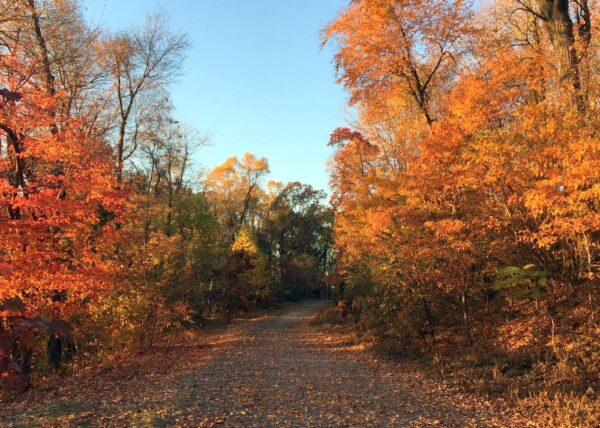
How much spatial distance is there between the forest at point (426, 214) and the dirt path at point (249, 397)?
1058 mm

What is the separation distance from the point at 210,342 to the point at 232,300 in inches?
411

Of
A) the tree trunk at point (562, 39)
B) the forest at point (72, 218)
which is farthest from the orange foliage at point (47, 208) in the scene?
the tree trunk at point (562, 39)

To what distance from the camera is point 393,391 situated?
866cm

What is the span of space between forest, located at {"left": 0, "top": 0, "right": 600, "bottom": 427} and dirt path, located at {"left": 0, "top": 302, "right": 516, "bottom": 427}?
1058 mm

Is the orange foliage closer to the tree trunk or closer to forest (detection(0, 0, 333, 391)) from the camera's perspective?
forest (detection(0, 0, 333, 391))

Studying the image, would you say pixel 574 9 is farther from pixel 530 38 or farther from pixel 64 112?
pixel 64 112

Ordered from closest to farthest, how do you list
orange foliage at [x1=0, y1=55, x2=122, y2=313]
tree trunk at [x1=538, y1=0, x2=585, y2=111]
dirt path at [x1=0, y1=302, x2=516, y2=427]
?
dirt path at [x1=0, y1=302, x2=516, y2=427] → orange foliage at [x1=0, y1=55, x2=122, y2=313] → tree trunk at [x1=538, y1=0, x2=585, y2=111]

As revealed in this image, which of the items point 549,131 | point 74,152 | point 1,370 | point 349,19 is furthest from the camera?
point 349,19

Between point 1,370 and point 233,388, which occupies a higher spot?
point 1,370

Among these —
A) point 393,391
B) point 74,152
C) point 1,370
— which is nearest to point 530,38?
point 393,391

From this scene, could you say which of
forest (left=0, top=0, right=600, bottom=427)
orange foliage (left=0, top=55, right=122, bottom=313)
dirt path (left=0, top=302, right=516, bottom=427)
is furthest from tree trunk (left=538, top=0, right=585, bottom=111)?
orange foliage (left=0, top=55, right=122, bottom=313)

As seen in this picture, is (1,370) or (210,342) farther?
(210,342)

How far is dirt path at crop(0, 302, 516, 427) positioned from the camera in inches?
257

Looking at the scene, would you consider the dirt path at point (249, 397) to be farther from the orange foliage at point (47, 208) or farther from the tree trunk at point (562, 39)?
the tree trunk at point (562, 39)
